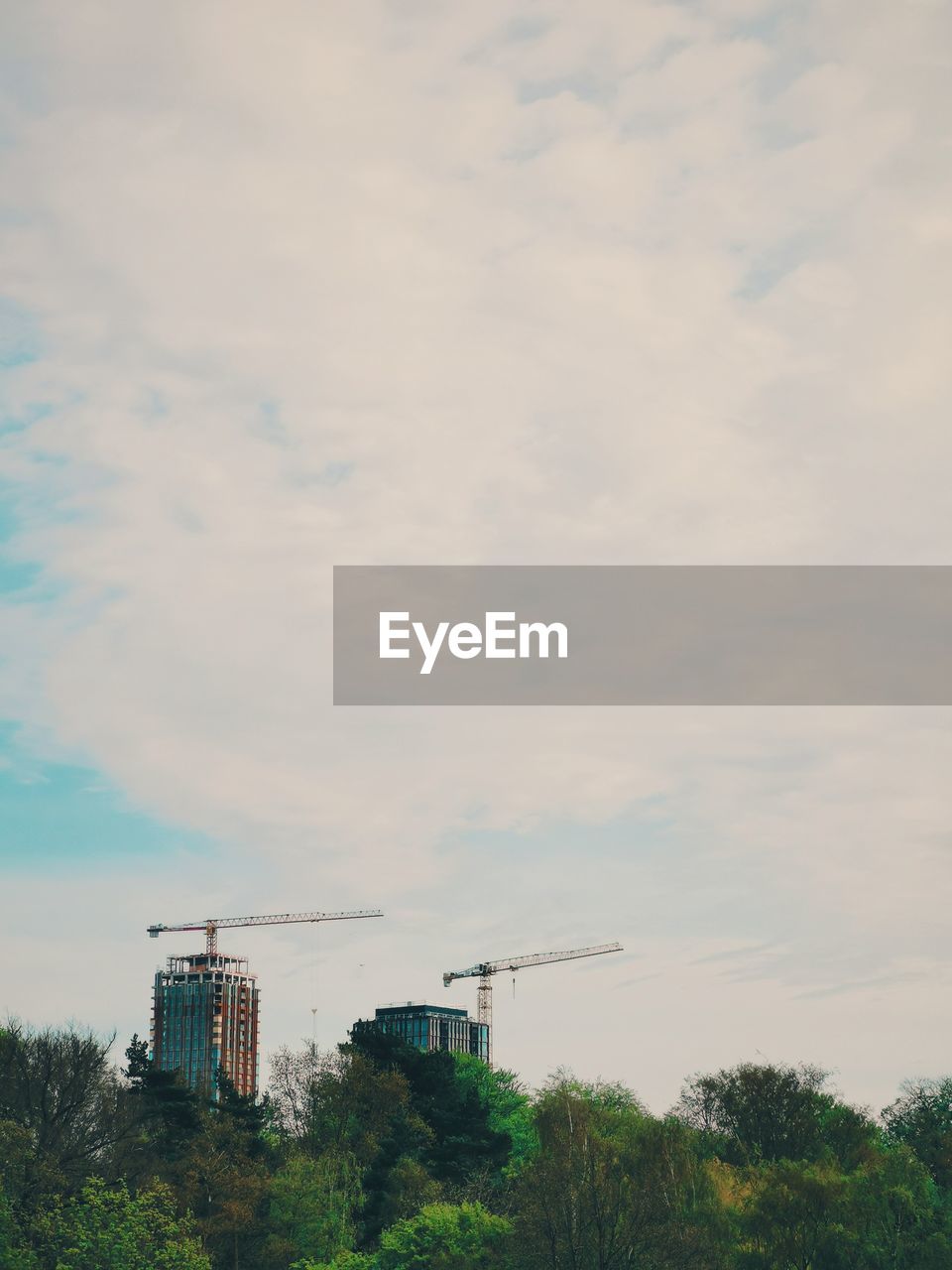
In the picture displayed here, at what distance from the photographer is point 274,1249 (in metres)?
96.3

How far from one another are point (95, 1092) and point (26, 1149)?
10.7 metres

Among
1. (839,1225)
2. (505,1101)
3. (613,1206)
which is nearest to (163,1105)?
(505,1101)

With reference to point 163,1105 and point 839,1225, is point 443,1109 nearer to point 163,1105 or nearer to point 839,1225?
point 163,1105

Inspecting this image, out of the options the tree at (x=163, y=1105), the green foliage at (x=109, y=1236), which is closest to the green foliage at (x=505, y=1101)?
the tree at (x=163, y=1105)

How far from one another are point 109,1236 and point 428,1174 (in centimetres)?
4107

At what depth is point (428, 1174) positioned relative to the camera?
10850 centimetres

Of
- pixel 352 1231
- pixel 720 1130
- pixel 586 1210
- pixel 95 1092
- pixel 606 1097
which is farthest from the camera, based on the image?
pixel 606 1097

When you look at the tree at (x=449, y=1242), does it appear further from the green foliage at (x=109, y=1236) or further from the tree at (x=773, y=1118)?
the tree at (x=773, y=1118)

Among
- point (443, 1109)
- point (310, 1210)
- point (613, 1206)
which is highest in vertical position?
point (443, 1109)

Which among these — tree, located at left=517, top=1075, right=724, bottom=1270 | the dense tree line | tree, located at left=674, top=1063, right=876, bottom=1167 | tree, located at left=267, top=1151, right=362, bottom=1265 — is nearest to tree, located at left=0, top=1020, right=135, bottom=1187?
the dense tree line

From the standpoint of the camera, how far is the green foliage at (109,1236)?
71.1m

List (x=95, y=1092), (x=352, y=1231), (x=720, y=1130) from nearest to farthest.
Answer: (x=95, y=1092) → (x=352, y=1231) → (x=720, y=1130)

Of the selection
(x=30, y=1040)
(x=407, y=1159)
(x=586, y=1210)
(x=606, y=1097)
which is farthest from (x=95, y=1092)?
(x=606, y=1097)

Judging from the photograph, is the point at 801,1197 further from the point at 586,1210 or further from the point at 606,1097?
the point at 606,1097
